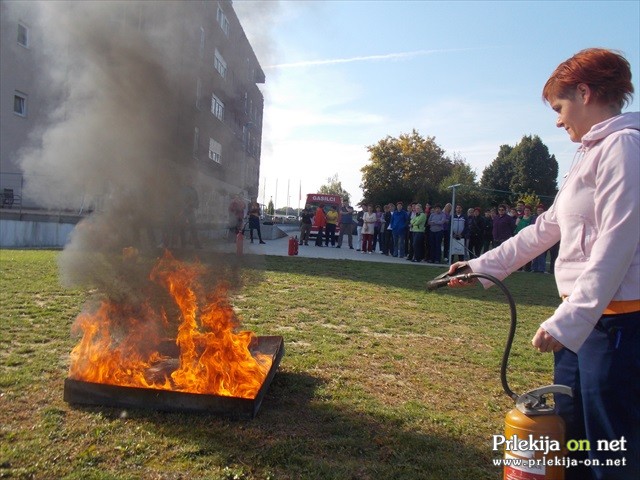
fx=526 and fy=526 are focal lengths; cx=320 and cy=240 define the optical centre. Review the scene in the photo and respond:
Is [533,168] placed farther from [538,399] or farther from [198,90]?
[538,399]

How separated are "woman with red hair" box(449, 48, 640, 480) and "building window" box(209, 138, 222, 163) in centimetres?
479

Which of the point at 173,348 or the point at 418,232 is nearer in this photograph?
the point at 173,348

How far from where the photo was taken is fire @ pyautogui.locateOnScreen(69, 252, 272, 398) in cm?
385

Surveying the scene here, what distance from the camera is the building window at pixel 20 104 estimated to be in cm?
2147

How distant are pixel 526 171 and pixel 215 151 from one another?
204ft

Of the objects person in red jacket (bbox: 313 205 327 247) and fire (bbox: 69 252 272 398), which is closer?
fire (bbox: 69 252 272 398)

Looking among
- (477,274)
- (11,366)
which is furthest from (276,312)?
(477,274)

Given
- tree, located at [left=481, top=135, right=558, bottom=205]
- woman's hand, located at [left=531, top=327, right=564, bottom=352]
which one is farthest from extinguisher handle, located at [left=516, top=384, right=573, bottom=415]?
tree, located at [left=481, top=135, right=558, bottom=205]

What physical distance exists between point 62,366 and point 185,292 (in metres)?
1.24

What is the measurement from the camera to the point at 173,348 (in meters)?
4.46

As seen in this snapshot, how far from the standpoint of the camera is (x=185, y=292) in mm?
4551

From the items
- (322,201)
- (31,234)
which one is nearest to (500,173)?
(322,201)

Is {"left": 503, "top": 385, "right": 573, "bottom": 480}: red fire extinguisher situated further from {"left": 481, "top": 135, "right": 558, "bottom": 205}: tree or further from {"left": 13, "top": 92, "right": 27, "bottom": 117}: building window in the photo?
{"left": 481, "top": 135, "right": 558, "bottom": 205}: tree

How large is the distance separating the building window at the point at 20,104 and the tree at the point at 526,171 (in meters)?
50.9
